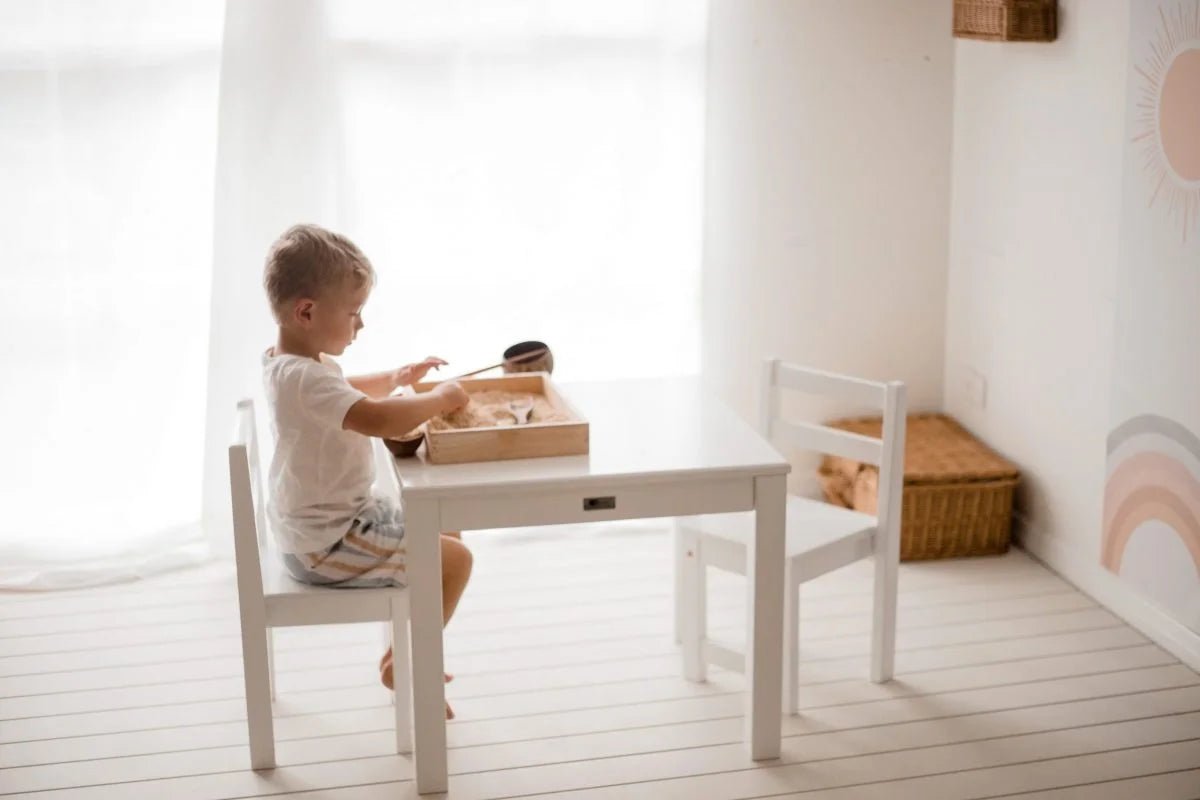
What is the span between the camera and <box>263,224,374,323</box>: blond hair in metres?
2.44

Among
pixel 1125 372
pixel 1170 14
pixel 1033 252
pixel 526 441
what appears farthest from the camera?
pixel 1033 252

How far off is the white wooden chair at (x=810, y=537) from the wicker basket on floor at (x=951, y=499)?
2.04ft

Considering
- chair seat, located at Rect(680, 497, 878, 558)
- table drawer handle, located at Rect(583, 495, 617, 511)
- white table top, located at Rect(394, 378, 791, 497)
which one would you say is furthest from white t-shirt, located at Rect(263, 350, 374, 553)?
chair seat, located at Rect(680, 497, 878, 558)

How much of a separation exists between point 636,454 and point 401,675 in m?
0.62

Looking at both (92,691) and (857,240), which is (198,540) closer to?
(92,691)

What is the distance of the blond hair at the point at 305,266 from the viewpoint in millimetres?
2439

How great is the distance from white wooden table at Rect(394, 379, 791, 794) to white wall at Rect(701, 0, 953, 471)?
1225mm

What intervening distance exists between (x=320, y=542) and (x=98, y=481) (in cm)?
139

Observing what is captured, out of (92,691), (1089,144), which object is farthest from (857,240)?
(92,691)

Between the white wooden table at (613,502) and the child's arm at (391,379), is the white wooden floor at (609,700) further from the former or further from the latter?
the child's arm at (391,379)

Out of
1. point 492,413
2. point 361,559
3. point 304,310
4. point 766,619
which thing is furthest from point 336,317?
point 766,619

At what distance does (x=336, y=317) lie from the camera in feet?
8.14

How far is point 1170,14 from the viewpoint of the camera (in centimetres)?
281

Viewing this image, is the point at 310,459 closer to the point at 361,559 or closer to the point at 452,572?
the point at 361,559
